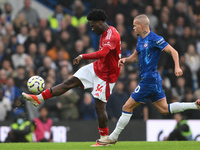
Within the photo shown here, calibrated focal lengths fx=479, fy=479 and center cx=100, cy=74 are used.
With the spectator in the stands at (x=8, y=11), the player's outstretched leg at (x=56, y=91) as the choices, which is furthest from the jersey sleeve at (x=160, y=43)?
the spectator in the stands at (x=8, y=11)

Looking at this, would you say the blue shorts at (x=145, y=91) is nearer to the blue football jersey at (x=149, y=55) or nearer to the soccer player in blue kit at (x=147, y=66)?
the soccer player in blue kit at (x=147, y=66)

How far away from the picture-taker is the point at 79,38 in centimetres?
1411

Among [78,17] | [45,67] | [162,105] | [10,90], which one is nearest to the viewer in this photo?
[162,105]

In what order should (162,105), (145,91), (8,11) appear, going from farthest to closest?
(8,11)
(162,105)
(145,91)

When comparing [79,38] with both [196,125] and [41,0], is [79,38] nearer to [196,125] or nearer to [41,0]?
[41,0]

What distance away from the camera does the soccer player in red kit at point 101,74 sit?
27.7 ft

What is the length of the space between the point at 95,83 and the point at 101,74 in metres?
0.19

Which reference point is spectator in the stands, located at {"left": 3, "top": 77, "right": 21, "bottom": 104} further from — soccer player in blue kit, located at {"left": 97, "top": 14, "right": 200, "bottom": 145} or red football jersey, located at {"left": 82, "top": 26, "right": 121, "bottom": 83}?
soccer player in blue kit, located at {"left": 97, "top": 14, "right": 200, "bottom": 145}

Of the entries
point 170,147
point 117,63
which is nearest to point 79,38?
point 117,63

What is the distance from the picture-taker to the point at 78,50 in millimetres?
13648

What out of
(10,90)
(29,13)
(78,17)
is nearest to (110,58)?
(10,90)

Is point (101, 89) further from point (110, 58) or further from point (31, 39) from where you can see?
point (31, 39)

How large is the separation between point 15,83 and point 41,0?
4.88 metres

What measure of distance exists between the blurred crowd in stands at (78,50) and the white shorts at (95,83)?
356 cm
